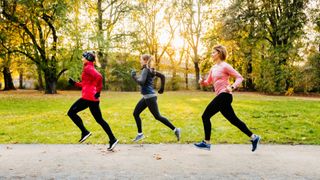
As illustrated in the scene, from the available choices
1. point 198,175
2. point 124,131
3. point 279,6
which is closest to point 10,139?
point 124,131

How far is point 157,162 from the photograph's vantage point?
609cm

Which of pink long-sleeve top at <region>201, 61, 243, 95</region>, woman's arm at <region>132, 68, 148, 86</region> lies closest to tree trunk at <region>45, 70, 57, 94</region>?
woman's arm at <region>132, 68, 148, 86</region>

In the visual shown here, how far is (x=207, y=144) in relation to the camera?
6.75 m

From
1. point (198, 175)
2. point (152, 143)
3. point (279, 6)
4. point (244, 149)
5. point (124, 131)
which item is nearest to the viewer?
point (198, 175)

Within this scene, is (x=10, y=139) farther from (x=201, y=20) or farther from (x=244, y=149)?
(x=201, y=20)

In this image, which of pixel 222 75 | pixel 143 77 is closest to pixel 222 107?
pixel 222 75

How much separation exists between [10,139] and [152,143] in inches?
133

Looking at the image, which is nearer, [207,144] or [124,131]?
[207,144]

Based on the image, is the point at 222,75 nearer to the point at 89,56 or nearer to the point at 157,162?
the point at 157,162

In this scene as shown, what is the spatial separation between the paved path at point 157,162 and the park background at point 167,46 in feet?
19.7

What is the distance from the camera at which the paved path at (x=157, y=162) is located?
532cm

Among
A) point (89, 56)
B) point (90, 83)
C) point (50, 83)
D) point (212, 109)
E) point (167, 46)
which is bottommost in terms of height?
point (212, 109)

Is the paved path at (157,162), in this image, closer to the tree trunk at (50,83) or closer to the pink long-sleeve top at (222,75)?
the pink long-sleeve top at (222,75)

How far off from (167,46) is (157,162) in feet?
133
